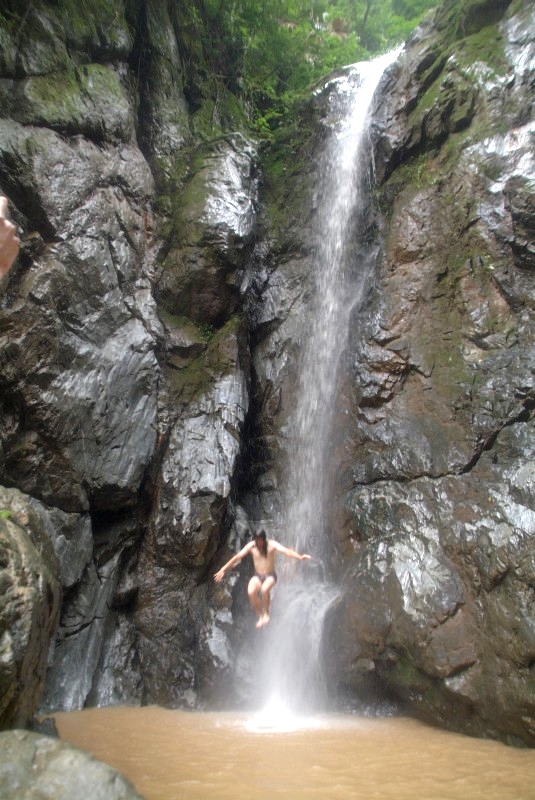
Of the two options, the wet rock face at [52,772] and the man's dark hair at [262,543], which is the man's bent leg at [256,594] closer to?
the man's dark hair at [262,543]

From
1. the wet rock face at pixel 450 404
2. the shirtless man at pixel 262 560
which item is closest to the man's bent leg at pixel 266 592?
the shirtless man at pixel 262 560

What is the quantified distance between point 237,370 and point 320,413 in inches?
71.9

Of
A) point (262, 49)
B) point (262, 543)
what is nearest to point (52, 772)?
point (262, 543)

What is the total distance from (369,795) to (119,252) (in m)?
8.98

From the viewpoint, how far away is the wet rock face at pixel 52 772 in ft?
11.5

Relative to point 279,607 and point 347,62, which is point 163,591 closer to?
point 279,607

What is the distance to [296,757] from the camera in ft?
17.4

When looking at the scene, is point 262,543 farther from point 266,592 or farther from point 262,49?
point 262,49

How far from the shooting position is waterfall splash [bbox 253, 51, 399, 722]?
8.21 metres

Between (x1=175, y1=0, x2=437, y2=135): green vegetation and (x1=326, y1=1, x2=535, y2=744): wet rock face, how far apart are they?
4425mm

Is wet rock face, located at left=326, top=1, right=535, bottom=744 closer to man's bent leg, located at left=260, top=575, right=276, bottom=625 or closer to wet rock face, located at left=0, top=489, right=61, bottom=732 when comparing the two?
man's bent leg, located at left=260, top=575, right=276, bottom=625

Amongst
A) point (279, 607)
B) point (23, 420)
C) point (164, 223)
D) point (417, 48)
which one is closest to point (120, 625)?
point (279, 607)

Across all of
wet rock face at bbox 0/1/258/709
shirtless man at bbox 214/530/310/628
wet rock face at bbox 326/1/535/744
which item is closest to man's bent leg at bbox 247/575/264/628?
shirtless man at bbox 214/530/310/628

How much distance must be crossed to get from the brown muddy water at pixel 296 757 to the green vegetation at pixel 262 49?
13094mm
